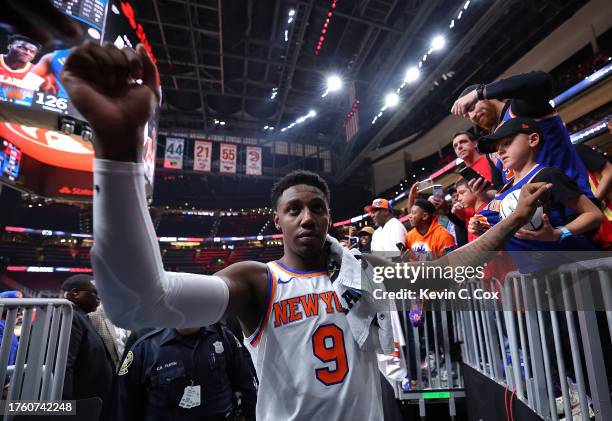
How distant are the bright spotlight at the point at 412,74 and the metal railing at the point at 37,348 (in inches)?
455

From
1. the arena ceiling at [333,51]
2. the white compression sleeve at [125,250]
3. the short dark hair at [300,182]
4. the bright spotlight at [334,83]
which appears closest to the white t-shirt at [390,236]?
the short dark hair at [300,182]

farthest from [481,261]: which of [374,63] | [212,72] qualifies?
[212,72]

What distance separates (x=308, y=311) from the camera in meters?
1.63

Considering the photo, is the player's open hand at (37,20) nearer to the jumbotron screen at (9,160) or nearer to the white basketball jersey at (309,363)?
the white basketball jersey at (309,363)

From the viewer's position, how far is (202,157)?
1691 cm

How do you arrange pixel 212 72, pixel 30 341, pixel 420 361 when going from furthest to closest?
pixel 212 72 → pixel 420 361 → pixel 30 341

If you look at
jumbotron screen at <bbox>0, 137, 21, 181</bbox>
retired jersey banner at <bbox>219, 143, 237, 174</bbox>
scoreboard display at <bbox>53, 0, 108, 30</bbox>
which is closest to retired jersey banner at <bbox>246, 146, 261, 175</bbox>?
retired jersey banner at <bbox>219, 143, 237, 174</bbox>

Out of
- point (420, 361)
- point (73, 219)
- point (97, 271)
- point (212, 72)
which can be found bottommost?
point (420, 361)

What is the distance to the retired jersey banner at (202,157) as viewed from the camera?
1680 cm

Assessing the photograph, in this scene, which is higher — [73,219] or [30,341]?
[73,219]

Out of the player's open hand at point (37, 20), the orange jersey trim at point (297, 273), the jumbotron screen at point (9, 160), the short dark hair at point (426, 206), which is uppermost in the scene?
the jumbotron screen at point (9, 160)

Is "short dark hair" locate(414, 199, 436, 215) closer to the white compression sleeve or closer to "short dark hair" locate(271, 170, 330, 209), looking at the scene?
"short dark hair" locate(271, 170, 330, 209)

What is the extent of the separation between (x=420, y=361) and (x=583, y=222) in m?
3.04

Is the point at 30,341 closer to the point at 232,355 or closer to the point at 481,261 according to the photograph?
the point at 232,355
